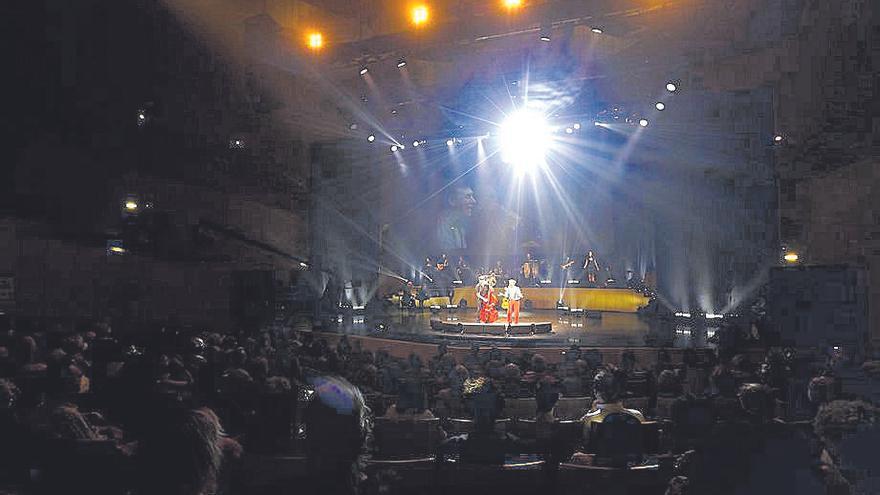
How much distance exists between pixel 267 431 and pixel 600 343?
1025 centimetres

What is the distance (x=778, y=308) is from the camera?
6.89 meters

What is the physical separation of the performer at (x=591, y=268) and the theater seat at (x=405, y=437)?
2072 centimetres

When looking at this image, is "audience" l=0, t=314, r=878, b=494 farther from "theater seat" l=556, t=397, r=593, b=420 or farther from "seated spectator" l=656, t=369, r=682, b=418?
"theater seat" l=556, t=397, r=593, b=420

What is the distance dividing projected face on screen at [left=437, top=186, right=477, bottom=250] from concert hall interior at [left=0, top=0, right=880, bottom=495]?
1.42 meters

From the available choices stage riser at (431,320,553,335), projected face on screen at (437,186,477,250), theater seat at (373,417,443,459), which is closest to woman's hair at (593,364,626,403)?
theater seat at (373,417,443,459)

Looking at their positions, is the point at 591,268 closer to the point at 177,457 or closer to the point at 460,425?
the point at 460,425

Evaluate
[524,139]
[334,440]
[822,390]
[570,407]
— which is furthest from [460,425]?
[524,139]

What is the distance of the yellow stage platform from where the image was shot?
75.7 ft

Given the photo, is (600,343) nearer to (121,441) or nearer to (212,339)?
(212,339)

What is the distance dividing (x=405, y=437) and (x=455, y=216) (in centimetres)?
2386

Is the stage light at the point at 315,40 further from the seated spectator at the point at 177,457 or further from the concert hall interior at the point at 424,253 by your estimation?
the seated spectator at the point at 177,457

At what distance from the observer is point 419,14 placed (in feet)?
51.2

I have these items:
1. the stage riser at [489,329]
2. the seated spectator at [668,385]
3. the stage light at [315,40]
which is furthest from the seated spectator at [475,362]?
the stage light at [315,40]

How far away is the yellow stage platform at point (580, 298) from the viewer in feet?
75.7
